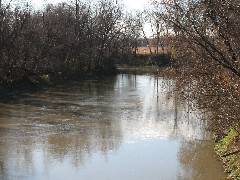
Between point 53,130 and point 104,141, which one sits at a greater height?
point 53,130

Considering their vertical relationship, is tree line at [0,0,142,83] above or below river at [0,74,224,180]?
above

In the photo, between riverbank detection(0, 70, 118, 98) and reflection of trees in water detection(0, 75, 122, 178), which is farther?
riverbank detection(0, 70, 118, 98)

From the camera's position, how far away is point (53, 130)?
18.5 m

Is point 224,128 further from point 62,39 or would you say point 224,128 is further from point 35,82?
point 62,39

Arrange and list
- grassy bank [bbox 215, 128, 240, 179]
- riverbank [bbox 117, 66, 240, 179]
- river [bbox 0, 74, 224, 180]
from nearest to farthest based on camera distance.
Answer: riverbank [bbox 117, 66, 240, 179] < grassy bank [bbox 215, 128, 240, 179] < river [bbox 0, 74, 224, 180]

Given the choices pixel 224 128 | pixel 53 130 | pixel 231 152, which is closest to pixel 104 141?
pixel 53 130

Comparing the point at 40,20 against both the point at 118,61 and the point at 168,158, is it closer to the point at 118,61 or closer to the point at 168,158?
the point at 118,61

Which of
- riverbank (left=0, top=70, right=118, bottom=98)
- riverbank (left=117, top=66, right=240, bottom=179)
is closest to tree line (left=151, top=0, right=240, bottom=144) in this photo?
riverbank (left=117, top=66, right=240, bottom=179)

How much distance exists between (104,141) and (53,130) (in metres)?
2.83

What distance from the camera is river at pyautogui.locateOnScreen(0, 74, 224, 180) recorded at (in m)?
13.2

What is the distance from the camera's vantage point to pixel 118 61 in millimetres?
59469

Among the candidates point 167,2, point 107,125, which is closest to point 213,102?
point 167,2

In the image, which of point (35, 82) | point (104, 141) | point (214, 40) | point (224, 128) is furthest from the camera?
point (35, 82)

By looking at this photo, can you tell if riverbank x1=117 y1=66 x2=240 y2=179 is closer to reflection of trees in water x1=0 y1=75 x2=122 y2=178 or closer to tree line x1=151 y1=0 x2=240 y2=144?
tree line x1=151 y1=0 x2=240 y2=144
